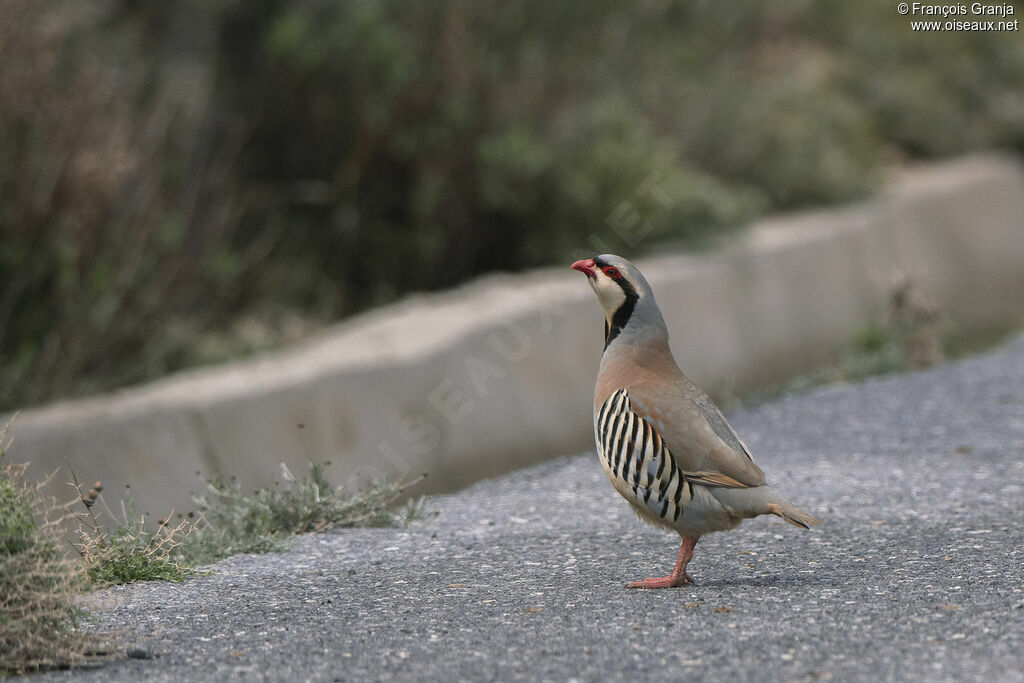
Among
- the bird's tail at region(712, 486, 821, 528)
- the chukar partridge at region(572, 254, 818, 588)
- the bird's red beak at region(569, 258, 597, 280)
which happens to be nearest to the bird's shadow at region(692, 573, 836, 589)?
the chukar partridge at region(572, 254, 818, 588)

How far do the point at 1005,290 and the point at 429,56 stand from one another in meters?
7.53

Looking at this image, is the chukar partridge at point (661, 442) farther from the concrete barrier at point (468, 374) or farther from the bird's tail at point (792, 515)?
the concrete barrier at point (468, 374)

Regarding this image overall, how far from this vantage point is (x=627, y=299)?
5254mm

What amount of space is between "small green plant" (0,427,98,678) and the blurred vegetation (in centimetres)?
395

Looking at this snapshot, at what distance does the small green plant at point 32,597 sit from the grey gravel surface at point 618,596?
118 millimetres

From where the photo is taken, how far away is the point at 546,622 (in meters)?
4.55

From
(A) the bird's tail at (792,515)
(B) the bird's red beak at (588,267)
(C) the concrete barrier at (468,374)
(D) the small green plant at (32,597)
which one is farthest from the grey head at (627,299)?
(D) the small green plant at (32,597)

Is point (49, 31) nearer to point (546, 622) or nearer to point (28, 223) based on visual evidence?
point (28, 223)

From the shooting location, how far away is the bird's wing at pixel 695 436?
15.9 feet

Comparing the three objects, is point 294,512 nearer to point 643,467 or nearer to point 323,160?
point 643,467

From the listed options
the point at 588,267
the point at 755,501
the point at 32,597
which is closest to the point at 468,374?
the point at 588,267

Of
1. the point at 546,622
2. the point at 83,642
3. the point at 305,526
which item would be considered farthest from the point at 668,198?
the point at 83,642

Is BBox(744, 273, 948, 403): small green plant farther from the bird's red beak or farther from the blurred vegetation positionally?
the bird's red beak

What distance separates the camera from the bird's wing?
4.83 metres
